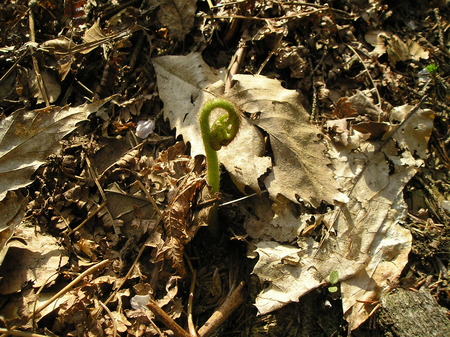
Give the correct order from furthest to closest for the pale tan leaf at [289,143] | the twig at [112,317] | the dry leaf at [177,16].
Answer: the dry leaf at [177,16] < the pale tan leaf at [289,143] < the twig at [112,317]

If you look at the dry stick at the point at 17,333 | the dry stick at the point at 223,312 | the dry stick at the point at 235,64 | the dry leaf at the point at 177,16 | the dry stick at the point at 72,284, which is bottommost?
the dry stick at the point at 223,312

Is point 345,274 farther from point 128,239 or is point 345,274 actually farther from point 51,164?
point 51,164

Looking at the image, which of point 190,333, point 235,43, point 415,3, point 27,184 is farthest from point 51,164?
point 415,3

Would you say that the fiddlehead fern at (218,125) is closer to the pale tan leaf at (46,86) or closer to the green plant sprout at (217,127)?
the green plant sprout at (217,127)

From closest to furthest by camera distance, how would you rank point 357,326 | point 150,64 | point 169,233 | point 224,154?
point 357,326
point 169,233
point 224,154
point 150,64

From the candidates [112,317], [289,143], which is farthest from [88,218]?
[289,143]

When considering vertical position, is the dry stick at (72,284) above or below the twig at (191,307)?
above

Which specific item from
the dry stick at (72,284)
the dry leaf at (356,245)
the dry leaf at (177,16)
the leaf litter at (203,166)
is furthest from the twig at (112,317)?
the dry leaf at (177,16)
